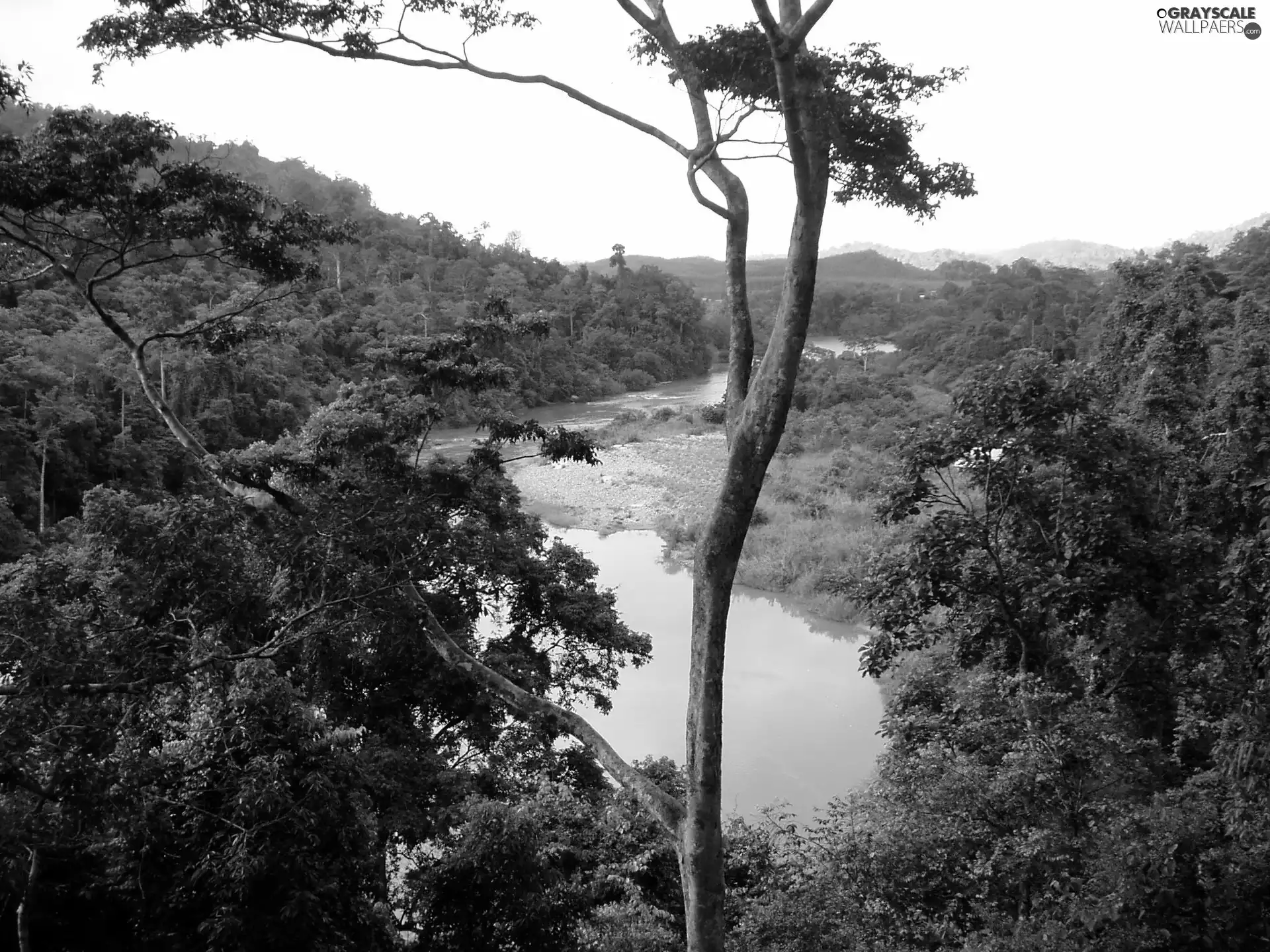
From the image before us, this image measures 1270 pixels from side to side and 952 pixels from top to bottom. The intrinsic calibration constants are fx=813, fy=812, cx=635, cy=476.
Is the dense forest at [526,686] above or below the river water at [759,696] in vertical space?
above

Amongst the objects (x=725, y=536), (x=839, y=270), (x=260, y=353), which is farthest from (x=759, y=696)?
(x=839, y=270)

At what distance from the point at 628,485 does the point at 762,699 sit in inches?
430

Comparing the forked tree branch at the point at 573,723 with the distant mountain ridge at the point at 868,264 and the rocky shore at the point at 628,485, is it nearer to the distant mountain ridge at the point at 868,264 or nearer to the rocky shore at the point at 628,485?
the rocky shore at the point at 628,485

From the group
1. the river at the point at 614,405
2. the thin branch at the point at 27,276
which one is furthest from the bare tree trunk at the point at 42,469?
the thin branch at the point at 27,276

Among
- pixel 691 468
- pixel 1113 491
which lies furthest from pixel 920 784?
pixel 691 468

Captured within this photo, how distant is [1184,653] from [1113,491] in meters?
0.99

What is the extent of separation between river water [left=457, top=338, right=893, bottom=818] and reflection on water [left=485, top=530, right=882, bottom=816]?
16mm

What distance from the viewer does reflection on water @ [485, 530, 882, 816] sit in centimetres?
845

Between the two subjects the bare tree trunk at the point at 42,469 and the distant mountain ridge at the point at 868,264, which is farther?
the distant mountain ridge at the point at 868,264

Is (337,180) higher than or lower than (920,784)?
higher

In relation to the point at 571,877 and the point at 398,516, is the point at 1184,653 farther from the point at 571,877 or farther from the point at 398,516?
the point at 398,516

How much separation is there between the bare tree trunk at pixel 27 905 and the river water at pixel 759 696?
5.73 metres

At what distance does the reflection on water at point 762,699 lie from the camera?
27.7ft

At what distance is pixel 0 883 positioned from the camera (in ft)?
8.45
